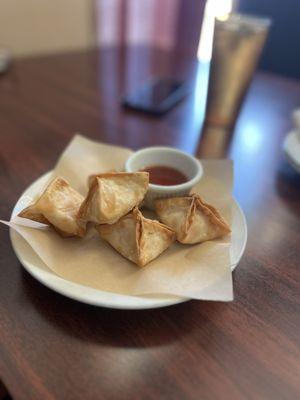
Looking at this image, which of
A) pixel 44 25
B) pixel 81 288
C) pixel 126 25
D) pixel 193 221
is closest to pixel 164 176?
pixel 193 221

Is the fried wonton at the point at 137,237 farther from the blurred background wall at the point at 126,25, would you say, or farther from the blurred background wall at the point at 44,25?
the blurred background wall at the point at 44,25

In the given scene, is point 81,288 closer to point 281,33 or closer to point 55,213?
point 55,213

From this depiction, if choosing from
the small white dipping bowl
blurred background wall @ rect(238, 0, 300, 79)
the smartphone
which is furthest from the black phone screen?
blurred background wall @ rect(238, 0, 300, 79)

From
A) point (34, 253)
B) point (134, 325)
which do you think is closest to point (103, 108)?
point (34, 253)

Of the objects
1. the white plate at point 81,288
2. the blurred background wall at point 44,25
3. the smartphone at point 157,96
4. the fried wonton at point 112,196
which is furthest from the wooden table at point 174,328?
the blurred background wall at point 44,25

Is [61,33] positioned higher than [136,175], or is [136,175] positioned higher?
[136,175]

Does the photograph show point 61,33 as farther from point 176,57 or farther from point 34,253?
point 34,253
